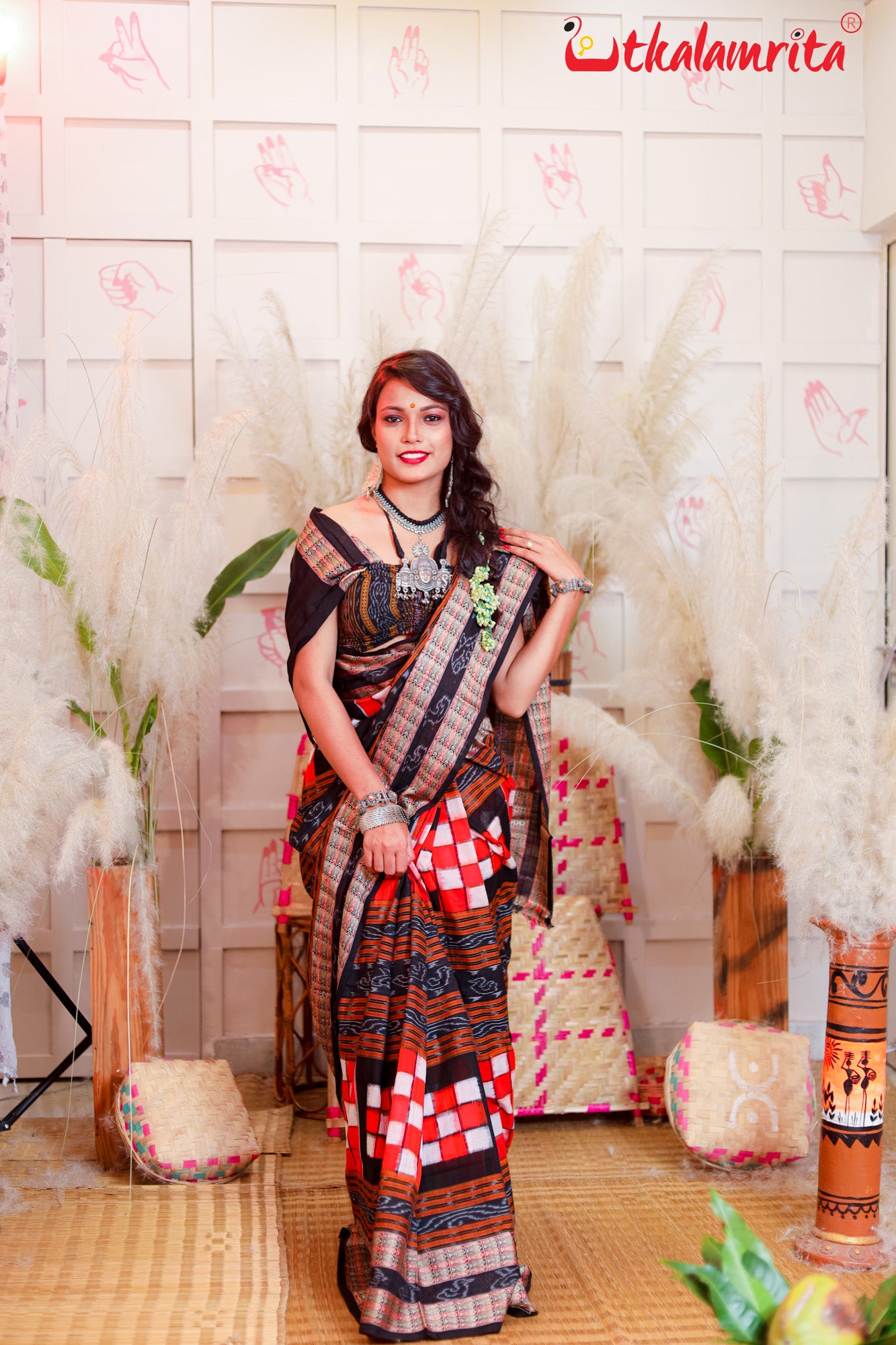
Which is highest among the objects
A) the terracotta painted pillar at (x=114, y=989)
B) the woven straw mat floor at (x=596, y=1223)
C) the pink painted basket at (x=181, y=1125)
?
the terracotta painted pillar at (x=114, y=989)

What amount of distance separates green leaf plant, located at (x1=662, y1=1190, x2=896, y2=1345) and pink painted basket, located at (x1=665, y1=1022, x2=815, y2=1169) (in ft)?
5.90

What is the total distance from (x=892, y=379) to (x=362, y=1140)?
2405 millimetres

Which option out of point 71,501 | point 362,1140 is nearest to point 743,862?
point 362,1140

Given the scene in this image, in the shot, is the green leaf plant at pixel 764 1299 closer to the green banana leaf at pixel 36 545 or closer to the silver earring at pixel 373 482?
the silver earring at pixel 373 482

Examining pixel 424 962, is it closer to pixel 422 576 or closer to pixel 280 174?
pixel 422 576

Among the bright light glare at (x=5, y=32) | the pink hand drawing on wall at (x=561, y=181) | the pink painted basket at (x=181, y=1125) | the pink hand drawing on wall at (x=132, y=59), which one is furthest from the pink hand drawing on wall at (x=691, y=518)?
the bright light glare at (x=5, y=32)

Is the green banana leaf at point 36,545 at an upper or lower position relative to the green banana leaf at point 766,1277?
upper

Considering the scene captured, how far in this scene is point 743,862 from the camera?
2664 mm

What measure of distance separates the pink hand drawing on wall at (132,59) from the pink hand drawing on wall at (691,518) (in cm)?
169

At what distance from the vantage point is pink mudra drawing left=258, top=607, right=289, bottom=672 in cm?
312

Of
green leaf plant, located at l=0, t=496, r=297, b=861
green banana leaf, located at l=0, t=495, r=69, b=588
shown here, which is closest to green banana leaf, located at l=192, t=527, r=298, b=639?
green leaf plant, located at l=0, t=496, r=297, b=861

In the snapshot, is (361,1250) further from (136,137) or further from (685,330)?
(136,137)

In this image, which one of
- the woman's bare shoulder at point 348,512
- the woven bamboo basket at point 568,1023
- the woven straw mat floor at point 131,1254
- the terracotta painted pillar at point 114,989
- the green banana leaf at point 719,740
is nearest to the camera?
the woven straw mat floor at point 131,1254

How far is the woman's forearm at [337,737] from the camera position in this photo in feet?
6.51
